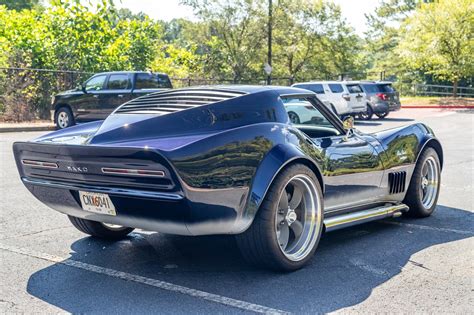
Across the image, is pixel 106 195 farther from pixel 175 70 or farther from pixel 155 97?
pixel 175 70

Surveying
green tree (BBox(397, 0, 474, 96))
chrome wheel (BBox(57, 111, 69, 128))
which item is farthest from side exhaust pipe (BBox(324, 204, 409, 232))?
green tree (BBox(397, 0, 474, 96))

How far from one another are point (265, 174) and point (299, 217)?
0.73m

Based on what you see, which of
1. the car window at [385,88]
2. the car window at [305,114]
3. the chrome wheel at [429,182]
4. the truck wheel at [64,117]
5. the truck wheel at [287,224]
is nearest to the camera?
the truck wheel at [287,224]

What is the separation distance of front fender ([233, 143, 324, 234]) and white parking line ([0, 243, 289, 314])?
1.52 ft

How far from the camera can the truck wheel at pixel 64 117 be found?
17.3 meters

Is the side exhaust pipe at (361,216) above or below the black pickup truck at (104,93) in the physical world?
below

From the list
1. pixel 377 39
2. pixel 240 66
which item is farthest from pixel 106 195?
pixel 377 39

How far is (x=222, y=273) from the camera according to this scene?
4.09 metres

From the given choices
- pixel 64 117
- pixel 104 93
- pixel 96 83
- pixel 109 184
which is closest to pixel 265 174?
pixel 109 184

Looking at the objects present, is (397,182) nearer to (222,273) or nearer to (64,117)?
(222,273)

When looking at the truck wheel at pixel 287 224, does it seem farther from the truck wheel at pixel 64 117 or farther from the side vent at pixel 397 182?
the truck wheel at pixel 64 117

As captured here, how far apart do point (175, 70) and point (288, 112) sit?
100 ft

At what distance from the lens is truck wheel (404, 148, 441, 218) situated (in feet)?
18.9

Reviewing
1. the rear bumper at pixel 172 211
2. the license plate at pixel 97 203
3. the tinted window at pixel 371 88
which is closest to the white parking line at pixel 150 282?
the rear bumper at pixel 172 211
